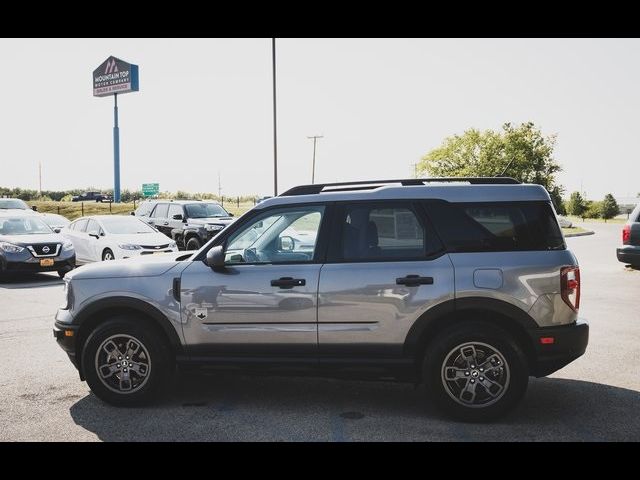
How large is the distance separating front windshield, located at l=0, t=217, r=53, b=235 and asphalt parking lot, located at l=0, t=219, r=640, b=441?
9190mm

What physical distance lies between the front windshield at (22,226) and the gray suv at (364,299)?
37.1 feet

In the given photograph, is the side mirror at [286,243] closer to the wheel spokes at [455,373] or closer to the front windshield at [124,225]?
the wheel spokes at [455,373]

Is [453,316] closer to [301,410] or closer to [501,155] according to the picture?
[301,410]

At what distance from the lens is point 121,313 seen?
5352mm

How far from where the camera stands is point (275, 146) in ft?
83.7

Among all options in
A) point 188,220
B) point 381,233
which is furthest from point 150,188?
A: point 381,233

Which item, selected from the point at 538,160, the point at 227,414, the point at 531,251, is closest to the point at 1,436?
the point at 227,414

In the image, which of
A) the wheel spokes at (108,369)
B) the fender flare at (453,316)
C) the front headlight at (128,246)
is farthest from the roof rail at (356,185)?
the front headlight at (128,246)

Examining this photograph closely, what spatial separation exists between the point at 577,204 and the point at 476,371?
9483cm

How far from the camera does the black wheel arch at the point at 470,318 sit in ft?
15.6

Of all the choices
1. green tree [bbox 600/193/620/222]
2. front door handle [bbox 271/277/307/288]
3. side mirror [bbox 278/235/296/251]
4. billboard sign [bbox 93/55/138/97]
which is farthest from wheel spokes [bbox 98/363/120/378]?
green tree [bbox 600/193/620/222]

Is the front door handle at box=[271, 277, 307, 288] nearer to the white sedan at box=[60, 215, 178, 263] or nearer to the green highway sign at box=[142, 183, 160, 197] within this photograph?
the white sedan at box=[60, 215, 178, 263]

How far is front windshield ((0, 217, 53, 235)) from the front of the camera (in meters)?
15.4

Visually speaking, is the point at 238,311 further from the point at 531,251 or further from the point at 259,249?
the point at 531,251
